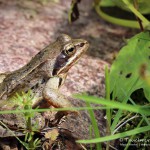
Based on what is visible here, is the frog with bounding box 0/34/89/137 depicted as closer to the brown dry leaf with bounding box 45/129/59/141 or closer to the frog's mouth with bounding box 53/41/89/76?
the frog's mouth with bounding box 53/41/89/76

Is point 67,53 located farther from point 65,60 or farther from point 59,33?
point 59,33

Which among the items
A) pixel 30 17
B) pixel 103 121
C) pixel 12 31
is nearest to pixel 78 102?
pixel 103 121

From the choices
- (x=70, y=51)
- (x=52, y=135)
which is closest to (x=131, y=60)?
(x=70, y=51)

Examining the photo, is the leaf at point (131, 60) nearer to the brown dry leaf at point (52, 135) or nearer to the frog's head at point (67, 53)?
the frog's head at point (67, 53)

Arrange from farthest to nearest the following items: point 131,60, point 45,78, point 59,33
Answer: point 59,33
point 131,60
point 45,78

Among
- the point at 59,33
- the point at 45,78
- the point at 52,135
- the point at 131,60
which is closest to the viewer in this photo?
the point at 52,135

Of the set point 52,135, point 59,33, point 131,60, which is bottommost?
point 59,33
